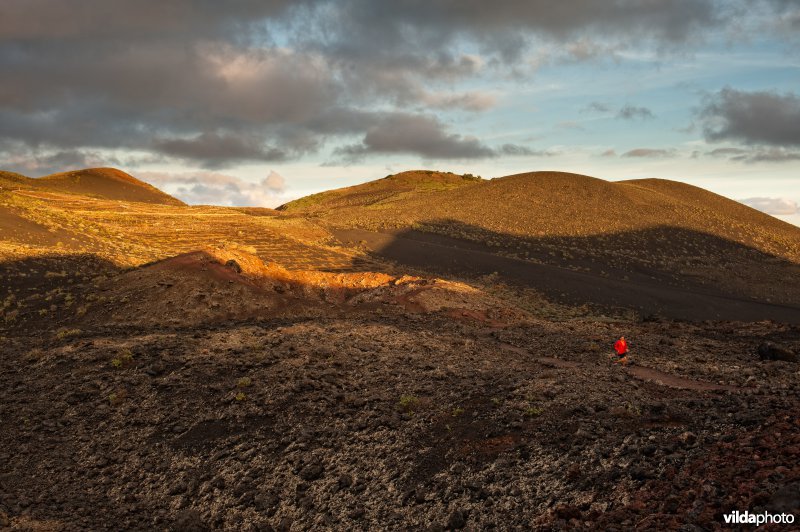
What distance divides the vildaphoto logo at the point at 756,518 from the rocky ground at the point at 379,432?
0.42 feet

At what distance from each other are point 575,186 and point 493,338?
7619cm

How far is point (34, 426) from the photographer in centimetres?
1356

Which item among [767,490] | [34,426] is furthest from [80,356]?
[767,490]

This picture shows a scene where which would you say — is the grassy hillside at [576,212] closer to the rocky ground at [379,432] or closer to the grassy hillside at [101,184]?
the grassy hillside at [101,184]

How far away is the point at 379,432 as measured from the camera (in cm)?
1179

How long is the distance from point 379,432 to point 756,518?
23.7 feet

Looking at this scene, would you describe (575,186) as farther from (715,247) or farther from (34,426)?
→ (34,426)

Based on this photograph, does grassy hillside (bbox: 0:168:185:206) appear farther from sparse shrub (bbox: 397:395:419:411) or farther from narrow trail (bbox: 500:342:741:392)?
sparse shrub (bbox: 397:395:419:411)

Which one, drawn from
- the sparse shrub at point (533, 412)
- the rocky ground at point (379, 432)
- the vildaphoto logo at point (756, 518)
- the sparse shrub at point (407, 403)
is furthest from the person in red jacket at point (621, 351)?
the vildaphoto logo at point (756, 518)

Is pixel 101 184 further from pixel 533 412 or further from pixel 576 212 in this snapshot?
pixel 533 412

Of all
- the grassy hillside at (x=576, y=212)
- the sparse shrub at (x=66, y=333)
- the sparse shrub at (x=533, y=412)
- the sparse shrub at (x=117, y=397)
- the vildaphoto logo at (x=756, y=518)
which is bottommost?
the sparse shrub at (x=117, y=397)

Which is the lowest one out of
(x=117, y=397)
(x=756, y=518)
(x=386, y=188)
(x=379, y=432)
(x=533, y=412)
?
(x=117, y=397)

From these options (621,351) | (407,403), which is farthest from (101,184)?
(621,351)

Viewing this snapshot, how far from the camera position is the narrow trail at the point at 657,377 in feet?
47.3
